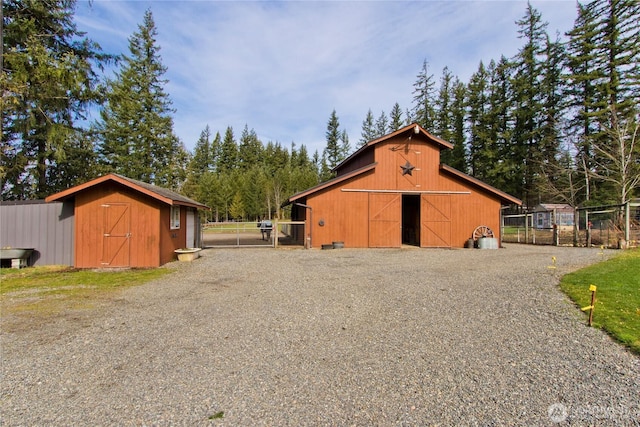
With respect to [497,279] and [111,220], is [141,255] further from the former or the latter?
[497,279]

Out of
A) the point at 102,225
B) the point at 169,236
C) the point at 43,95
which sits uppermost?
the point at 43,95

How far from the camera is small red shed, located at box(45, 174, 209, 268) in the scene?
37.5 feet

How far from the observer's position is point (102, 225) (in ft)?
37.8

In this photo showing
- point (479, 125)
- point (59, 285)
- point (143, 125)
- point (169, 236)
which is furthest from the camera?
point (479, 125)

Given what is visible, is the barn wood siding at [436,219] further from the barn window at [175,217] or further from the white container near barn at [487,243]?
the barn window at [175,217]

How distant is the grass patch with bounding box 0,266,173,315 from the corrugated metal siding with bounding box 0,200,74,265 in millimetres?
592

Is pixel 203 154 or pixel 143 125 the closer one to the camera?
pixel 143 125

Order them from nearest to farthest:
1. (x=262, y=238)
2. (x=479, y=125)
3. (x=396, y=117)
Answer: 1. (x=262, y=238)
2. (x=479, y=125)
3. (x=396, y=117)

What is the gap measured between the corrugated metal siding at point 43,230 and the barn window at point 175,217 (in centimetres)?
324

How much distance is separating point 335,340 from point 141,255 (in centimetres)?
937

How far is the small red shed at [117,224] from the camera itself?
11.4 m

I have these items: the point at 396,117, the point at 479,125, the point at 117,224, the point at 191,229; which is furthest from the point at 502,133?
the point at 117,224

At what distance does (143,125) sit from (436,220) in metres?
29.9

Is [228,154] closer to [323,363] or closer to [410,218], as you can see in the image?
[410,218]
